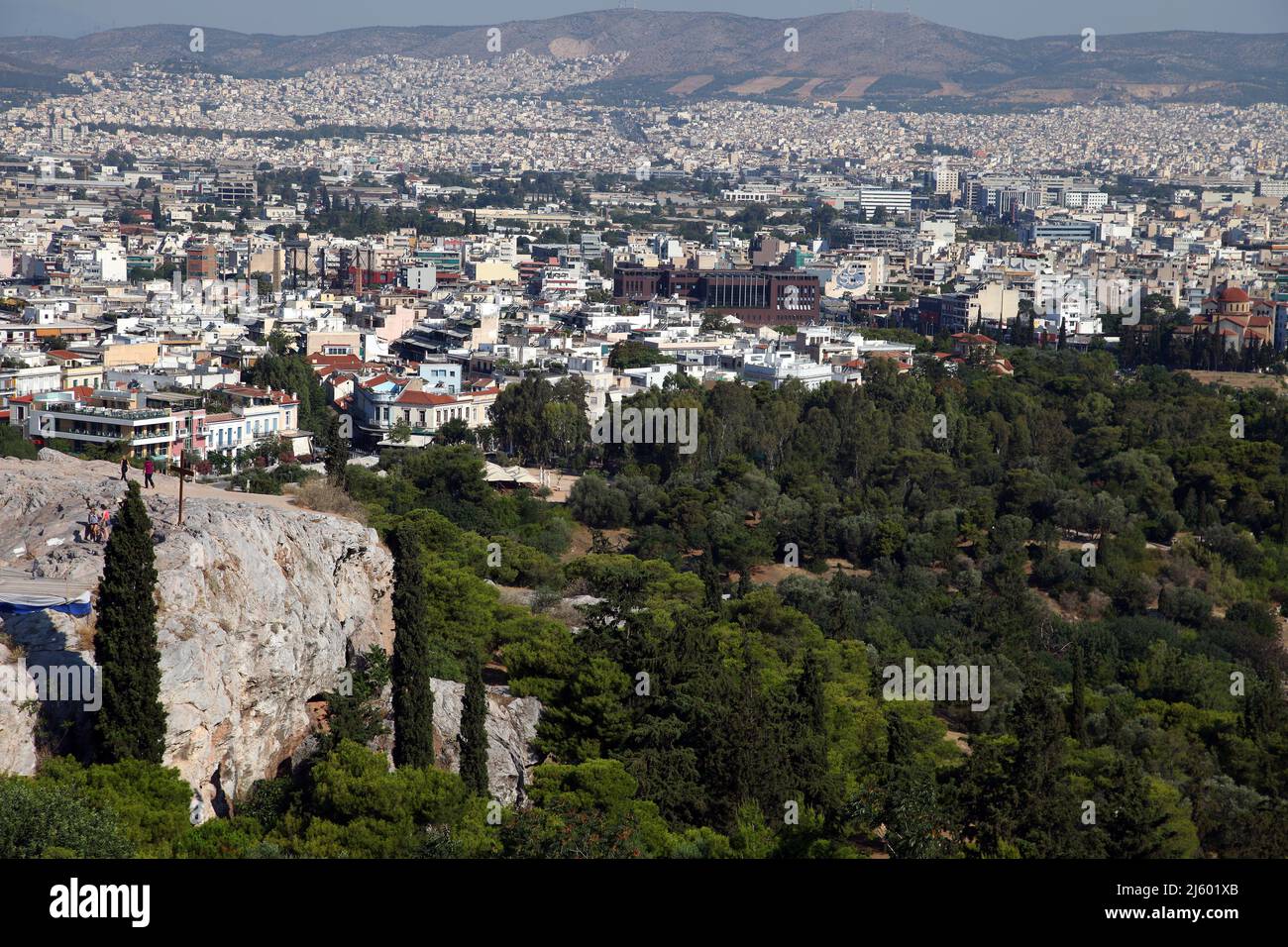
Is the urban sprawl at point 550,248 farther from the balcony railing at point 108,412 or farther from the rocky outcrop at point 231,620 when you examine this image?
the rocky outcrop at point 231,620

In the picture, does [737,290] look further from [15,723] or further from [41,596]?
[15,723]

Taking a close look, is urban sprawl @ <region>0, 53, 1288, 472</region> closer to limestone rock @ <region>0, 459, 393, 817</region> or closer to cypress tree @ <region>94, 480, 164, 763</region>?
limestone rock @ <region>0, 459, 393, 817</region>

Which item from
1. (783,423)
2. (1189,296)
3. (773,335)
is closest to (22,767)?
(783,423)

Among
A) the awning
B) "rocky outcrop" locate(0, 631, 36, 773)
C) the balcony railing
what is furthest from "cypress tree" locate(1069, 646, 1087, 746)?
the balcony railing

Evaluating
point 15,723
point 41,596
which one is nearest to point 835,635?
point 41,596

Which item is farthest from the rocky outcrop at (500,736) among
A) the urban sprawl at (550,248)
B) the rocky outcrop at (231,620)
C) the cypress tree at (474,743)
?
the urban sprawl at (550,248)
